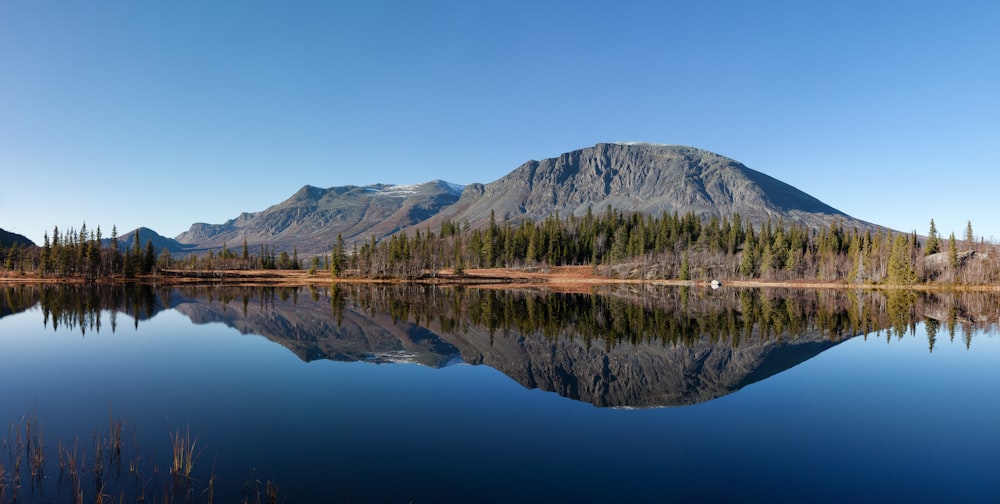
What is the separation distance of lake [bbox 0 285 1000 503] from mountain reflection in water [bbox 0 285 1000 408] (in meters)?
0.31

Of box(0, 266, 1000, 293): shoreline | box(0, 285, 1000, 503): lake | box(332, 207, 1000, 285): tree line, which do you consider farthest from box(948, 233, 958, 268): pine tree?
box(0, 285, 1000, 503): lake

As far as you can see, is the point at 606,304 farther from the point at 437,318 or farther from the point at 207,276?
the point at 207,276

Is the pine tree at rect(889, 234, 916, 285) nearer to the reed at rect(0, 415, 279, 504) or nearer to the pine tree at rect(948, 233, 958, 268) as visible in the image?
the pine tree at rect(948, 233, 958, 268)

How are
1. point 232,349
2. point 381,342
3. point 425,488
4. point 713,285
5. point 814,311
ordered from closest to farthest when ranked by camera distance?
point 425,488 < point 232,349 < point 381,342 < point 814,311 < point 713,285

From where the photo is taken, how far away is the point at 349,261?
6363 inches

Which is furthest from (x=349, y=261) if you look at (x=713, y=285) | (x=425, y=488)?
(x=425, y=488)

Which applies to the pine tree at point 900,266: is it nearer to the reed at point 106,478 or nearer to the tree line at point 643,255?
the tree line at point 643,255

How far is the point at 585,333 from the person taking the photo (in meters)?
40.3

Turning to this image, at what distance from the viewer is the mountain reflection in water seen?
2573 centimetres

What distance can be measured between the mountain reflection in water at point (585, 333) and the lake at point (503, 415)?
1.01ft

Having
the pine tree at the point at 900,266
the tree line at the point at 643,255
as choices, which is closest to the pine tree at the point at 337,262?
the tree line at the point at 643,255

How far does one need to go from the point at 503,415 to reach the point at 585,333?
73.4 feet

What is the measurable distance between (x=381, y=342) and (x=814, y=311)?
50630 mm

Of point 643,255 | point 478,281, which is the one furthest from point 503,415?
point 643,255
